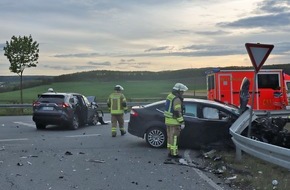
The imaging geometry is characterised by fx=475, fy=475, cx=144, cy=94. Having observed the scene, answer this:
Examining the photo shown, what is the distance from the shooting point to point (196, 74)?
4694cm

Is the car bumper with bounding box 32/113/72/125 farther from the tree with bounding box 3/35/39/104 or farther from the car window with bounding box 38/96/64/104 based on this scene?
the tree with bounding box 3/35/39/104

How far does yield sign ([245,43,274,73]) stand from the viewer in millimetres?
10070

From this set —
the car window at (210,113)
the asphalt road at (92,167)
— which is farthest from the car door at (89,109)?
the car window at (210,113)

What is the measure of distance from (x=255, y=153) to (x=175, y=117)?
3.11m

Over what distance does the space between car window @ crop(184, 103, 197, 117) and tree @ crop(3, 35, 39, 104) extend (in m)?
21.6

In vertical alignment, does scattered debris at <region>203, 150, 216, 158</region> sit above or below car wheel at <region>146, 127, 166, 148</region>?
below

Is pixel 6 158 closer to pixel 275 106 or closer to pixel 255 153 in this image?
pixel 255 153

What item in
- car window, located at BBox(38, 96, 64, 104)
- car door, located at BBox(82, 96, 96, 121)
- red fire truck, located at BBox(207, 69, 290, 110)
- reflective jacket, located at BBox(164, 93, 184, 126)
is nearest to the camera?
reflective jacket, located at BBox(164, 93, 184, 126)

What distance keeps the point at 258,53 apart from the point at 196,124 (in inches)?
120

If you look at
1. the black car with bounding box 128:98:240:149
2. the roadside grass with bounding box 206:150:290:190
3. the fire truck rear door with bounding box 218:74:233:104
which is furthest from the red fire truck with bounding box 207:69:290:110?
the roadside grass with bounding box 206:150:290:190

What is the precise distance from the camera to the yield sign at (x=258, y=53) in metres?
10.1

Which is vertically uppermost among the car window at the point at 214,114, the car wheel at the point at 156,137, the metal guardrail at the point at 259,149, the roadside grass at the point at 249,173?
the car window at the point at 214,114

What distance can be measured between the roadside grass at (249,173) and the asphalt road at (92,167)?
0.34 metres

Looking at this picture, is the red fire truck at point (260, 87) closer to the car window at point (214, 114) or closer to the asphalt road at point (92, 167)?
the asphalt road at point (92, 167)
